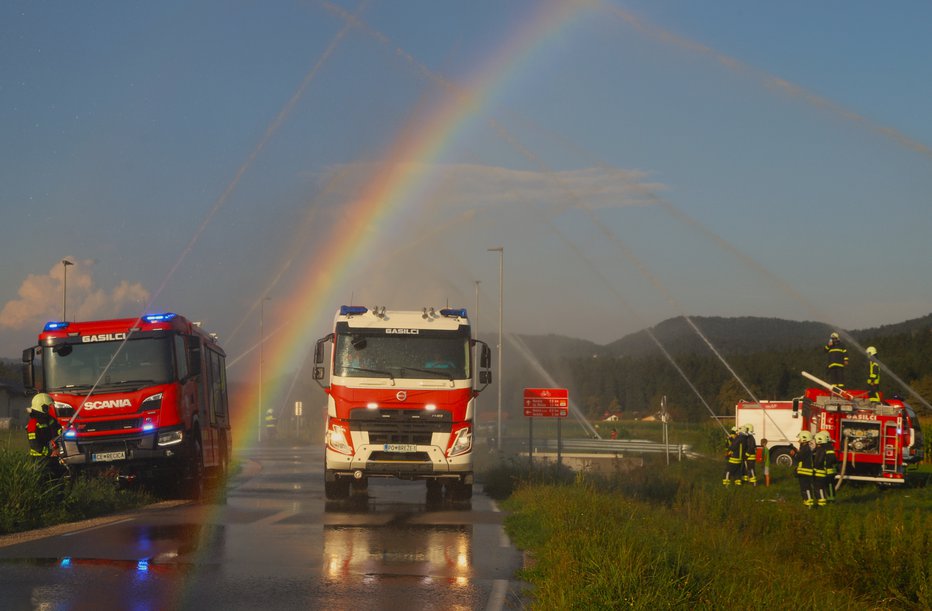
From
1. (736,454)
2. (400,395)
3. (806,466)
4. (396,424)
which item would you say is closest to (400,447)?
(396,424)

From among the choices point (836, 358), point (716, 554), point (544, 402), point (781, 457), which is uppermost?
point (836, 358)

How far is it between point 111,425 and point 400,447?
488 centimetres

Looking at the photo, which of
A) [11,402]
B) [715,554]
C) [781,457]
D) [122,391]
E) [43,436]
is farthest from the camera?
[11,402]

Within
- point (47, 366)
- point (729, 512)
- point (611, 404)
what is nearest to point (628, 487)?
point (729, 512)

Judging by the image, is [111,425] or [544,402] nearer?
[111,425]

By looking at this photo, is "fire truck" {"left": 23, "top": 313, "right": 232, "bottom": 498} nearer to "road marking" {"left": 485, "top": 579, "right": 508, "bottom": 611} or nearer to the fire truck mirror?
the fire truck mirror

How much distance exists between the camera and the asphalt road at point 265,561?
29.2ft

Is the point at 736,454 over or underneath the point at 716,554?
underneath

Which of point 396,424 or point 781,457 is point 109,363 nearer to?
point 396,424

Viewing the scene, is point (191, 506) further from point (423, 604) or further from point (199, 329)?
point (423, 604)

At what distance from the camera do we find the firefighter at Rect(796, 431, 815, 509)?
21.4 meters

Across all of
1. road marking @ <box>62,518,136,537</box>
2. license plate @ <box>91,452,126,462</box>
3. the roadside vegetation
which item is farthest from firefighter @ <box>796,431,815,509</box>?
road marking @ <box>62,518,136,537</box>

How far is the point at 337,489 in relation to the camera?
65.0 ft

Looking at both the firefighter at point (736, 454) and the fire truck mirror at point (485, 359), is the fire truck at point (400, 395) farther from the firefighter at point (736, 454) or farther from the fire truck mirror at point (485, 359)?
the firefighter at point (736, 454)
